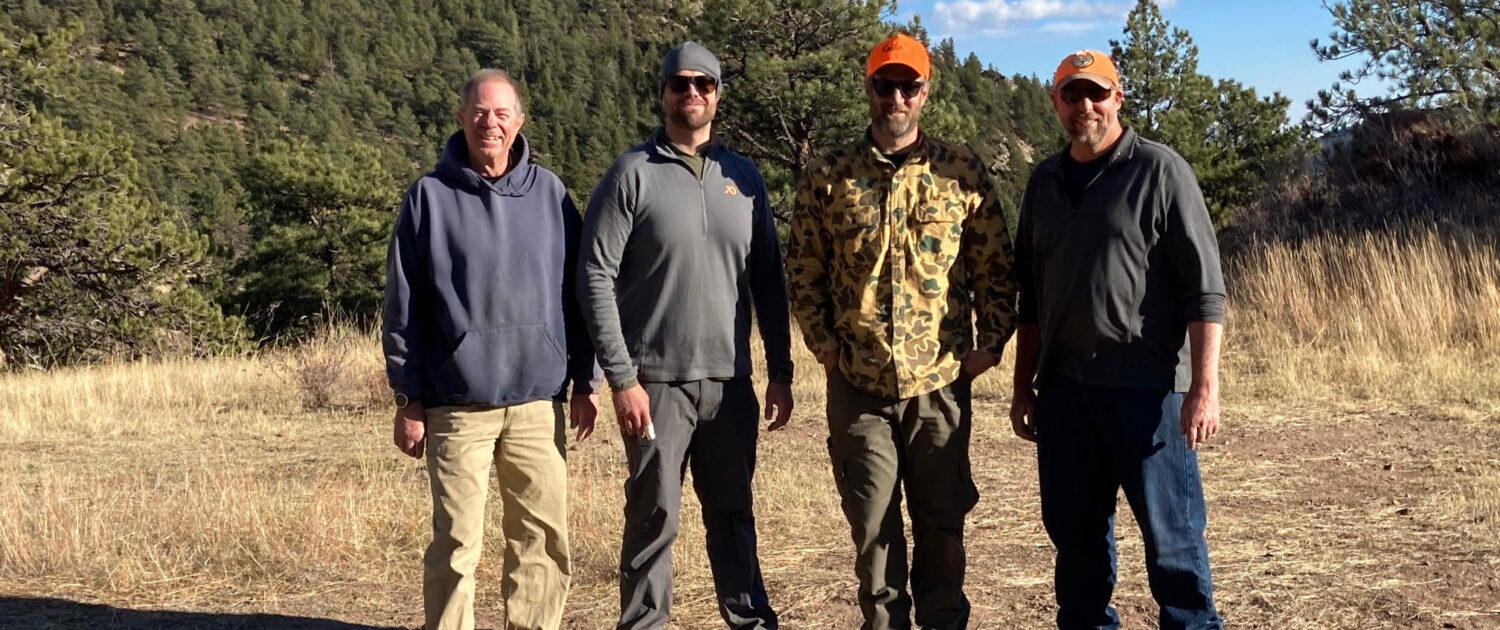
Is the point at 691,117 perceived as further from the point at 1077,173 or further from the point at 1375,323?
the point at 1375,323

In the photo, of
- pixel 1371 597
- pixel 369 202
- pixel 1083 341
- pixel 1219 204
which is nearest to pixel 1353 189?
pixel 1219 204

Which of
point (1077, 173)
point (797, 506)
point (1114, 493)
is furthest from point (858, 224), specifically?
point (797, 506)

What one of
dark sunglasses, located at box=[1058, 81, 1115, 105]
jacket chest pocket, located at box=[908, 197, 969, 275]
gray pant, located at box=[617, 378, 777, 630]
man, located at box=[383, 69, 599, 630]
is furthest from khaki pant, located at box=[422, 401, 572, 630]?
dark sunglasses, located at box=[1058, 81, 1115, 105]

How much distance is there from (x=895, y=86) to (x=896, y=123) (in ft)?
0.33

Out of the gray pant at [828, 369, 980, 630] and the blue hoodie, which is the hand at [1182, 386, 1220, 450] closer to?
the gray pant at [828, 369, 980, 630]

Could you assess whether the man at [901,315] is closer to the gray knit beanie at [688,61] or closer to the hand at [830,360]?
the hand at [830,360]

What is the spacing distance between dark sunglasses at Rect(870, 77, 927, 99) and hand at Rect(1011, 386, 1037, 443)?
95cm

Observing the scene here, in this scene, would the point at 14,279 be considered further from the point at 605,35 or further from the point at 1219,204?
the point at 605,35

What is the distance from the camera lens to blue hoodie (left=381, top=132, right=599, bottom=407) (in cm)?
317

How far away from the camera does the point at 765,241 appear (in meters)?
3.42

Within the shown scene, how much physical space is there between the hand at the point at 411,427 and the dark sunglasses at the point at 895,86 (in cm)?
160

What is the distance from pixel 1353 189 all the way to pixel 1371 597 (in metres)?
11.8

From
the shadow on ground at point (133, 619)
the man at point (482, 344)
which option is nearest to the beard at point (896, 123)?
the man at point (482, 344)

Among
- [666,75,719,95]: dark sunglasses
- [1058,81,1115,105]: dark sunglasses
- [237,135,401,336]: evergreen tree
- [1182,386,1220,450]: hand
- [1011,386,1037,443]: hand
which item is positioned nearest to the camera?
[1182,386,1220,450]: hand
